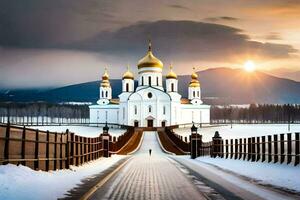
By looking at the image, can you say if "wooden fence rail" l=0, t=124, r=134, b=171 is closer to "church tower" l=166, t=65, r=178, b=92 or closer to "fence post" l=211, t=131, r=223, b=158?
"fence post" l=211, t=131, r=223, b=158

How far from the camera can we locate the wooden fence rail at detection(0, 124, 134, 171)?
615 inches

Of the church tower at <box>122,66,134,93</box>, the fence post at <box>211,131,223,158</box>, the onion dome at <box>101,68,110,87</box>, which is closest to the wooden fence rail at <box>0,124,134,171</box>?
the fence post at <box>211,131,223,158</box>

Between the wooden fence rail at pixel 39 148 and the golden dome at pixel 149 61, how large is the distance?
10243 cm

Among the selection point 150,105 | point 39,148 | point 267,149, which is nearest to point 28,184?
point 39,148

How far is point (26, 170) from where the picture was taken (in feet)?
54.7

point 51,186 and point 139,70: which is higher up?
point 139,70

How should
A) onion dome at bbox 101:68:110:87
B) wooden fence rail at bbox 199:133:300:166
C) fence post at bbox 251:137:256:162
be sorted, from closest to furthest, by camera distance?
1. wooden fence rail at bbox 199:133:300:166
2. fence post at bbox 251:137:256:162
3. onion dome at bbox 101:68:110:87

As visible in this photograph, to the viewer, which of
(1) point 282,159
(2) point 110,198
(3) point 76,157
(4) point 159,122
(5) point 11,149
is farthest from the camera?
(4) point 159,122

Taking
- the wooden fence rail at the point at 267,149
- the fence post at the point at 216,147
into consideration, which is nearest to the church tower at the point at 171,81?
the wooden fence rail at the point at 267,149

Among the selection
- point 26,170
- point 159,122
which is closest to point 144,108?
point 159,122

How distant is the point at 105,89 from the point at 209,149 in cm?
10573

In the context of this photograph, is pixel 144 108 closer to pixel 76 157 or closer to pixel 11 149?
pixel 76 157

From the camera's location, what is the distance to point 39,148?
19.2 m

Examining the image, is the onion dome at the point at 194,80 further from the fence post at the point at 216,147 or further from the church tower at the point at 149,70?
the fence post at the point at 216,147
